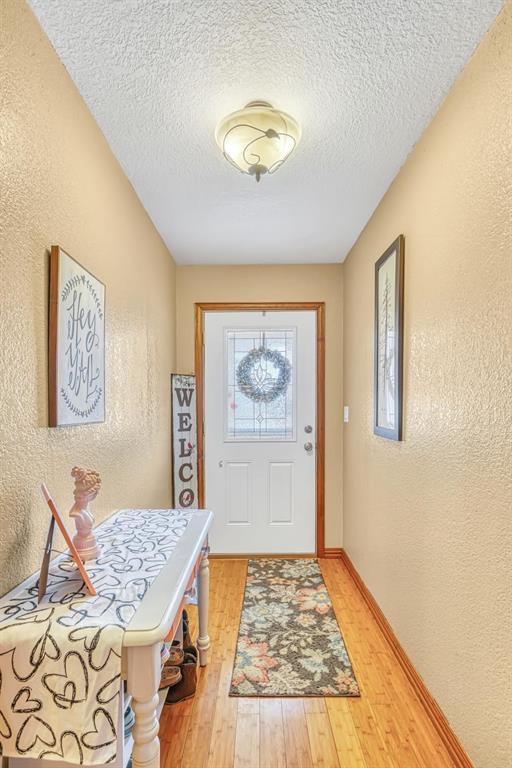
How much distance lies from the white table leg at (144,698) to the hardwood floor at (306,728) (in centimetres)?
65

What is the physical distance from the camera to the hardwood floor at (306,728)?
1.52m

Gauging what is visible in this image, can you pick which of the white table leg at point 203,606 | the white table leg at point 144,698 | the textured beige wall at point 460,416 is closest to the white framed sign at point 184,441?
the white table leg at point 203,606

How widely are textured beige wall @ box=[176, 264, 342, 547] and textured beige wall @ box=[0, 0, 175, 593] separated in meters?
1.29

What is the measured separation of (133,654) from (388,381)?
68.0 inches

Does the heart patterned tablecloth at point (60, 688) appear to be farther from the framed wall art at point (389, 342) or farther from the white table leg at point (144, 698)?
the framed wall art at point (389, 342)

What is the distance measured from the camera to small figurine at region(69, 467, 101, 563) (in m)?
1.33

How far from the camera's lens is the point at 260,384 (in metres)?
3.52

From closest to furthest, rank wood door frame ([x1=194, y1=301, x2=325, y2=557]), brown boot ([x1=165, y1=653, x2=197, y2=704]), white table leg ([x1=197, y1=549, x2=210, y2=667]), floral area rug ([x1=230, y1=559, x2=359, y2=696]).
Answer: brown boot ([x1=165, y1=653, x2=197, y2=704]), floral area rug ([x1=230, y1=559, x2=359, y2=696]), white table leg ([x1=197, y1=549, x2=210, y2=667]), wood door frame ([x1=194, y1=301, x2=325, y2=557])

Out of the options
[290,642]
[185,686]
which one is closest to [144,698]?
[185,686]

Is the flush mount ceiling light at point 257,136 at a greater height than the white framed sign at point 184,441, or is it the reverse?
the flush mount ceiling light at point 257,136

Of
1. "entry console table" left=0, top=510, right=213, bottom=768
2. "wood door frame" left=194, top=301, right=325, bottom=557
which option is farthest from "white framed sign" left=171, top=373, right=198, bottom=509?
"entry console table" left=0, top=510, right=213, bottom=768

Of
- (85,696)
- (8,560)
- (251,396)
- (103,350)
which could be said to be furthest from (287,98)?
(251,396)

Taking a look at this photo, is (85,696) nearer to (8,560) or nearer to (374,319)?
(8,560)

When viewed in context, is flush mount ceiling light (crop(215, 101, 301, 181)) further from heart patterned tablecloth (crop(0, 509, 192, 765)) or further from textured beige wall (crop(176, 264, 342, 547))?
textured beige wall (crop(176, 264, 342, 547))
